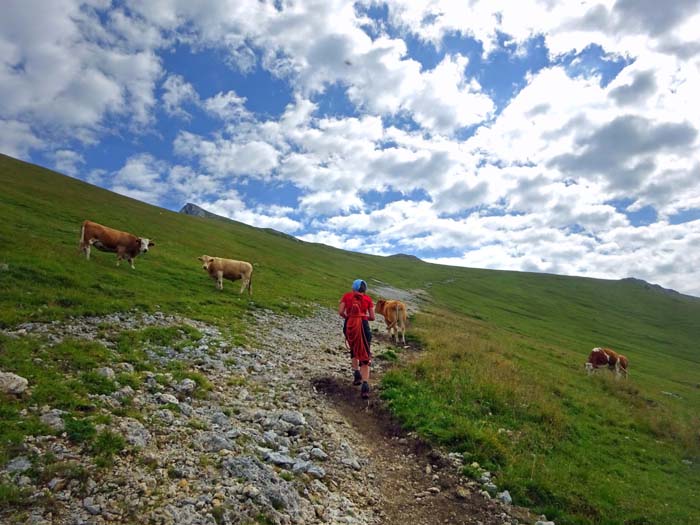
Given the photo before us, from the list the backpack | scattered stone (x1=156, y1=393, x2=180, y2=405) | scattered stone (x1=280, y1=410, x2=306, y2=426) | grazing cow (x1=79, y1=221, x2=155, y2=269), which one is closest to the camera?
scattered stone (x1=156, y1=393, x2=180, y2=405)

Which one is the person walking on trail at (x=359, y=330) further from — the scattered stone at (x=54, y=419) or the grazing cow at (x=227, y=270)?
the grazing cow at (x=227, y=270)

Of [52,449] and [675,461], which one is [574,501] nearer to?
[675,461]

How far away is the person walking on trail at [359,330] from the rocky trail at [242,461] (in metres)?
0.53

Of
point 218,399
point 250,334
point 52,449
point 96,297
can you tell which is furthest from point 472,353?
point 52,449

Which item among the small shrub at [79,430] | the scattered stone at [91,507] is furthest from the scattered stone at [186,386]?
the scattered stone at [91,507]

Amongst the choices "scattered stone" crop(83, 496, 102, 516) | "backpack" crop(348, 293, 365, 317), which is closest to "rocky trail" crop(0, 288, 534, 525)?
"scattered stone" crop(83, 496, 102, 516)

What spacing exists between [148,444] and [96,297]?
391 inches

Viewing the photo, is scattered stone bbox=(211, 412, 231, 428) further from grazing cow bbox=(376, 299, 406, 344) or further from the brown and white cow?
the brown and white cow

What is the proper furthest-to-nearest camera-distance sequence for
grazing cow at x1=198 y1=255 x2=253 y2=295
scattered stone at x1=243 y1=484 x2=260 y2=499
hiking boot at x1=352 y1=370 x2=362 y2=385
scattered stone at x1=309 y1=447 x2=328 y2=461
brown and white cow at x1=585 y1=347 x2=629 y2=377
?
1. brown and white cow at x1=585 y1=347 x2=629 y2=377
2. grazing cow at x1=198 y1=255 x2=253 y2=295
3. hiking boot at x1=352 y1=370 x2=362 y2=385
4. scattered stone at x1=309 y1=447 x2=328 y2=461
5. scattered stone at x1=243 y1=484 x2=260 y2=499

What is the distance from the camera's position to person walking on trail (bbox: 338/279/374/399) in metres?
12.1

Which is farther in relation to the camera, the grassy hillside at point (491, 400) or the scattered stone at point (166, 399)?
the grassy hillside at point (491, 400)

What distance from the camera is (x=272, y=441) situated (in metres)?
7.97

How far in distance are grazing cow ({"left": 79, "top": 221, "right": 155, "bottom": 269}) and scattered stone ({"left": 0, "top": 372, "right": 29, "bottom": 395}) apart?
16.1 m

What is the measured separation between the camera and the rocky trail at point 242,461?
5.41 m
